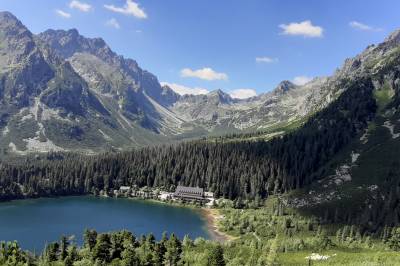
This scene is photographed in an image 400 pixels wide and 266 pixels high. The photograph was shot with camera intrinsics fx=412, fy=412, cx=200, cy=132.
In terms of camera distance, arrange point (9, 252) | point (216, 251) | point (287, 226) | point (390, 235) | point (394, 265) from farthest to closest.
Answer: point (287, 226) → point (390, 235) → point (9, 252) → point (216, 251) → point (394, 265)

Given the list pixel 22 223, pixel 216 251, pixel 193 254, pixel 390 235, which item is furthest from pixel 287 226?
pixel 22 223

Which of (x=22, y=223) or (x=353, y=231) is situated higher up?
(x=353, y=231)

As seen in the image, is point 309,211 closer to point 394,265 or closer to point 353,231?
point 353,231

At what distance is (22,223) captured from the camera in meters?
188

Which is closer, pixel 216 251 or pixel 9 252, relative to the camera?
pixel 216 251

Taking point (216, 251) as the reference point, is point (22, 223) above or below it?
below

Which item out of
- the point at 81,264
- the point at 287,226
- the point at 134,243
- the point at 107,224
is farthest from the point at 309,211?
the point at 81,264

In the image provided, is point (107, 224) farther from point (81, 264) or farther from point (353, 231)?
point (353, 231)

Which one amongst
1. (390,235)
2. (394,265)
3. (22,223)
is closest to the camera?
(394,265)

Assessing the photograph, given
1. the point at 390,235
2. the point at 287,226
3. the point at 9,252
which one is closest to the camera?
the point at 9,252

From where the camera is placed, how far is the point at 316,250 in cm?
12281

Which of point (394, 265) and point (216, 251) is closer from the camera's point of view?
point (394, 265)

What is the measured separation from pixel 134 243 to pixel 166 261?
13.6m

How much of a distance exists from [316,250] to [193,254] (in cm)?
3715
